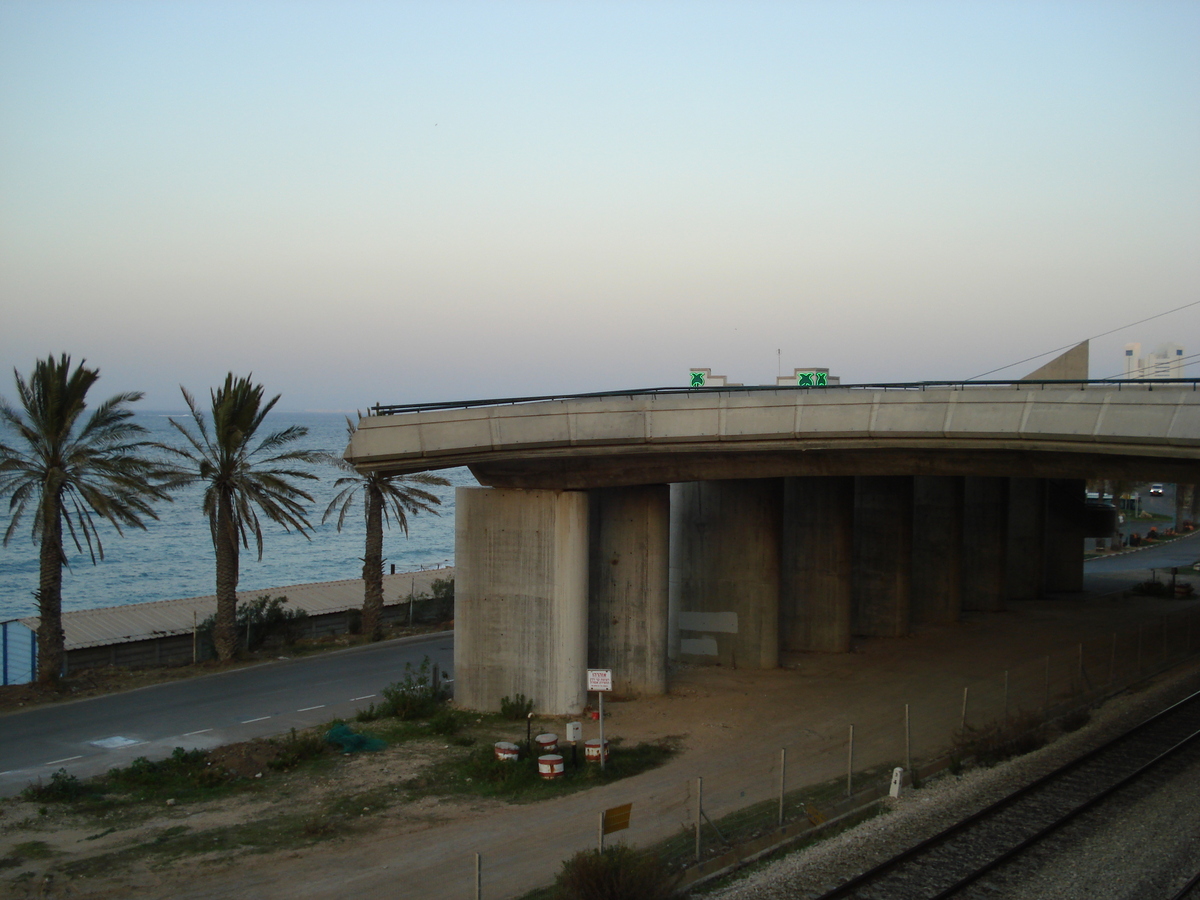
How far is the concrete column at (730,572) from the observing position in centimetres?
2847

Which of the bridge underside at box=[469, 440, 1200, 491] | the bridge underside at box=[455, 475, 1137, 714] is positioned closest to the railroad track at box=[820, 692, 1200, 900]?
the bridge underside at box=[469, 440, 1200, 491]

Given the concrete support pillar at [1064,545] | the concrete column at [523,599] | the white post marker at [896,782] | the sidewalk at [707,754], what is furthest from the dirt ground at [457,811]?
the concrete support pillar at [1064,545]

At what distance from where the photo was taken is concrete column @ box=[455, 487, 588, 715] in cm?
2275

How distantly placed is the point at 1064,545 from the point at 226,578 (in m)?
36.7

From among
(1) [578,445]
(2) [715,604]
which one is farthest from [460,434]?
(2) [715,604]

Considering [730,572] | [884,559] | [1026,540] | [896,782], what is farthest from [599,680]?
[1026,540]

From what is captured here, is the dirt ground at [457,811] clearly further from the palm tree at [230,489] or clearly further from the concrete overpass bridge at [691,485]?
the palm tree at [230,489]

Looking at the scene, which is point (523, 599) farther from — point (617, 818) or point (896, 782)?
point (617, 818)

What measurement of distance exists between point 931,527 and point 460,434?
76.7 feet

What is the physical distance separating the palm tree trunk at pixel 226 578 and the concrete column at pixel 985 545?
28.4 meters

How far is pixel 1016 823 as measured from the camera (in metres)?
Answer: 15.2

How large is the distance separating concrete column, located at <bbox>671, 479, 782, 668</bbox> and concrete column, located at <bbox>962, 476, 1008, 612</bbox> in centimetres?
1610

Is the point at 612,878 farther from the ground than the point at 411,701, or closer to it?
farther from the ground

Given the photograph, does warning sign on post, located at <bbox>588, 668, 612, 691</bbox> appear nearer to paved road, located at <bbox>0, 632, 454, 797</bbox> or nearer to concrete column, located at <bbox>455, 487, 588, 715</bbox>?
concrete column, located at <bbox>455, 487, 588, 715</bbox>
